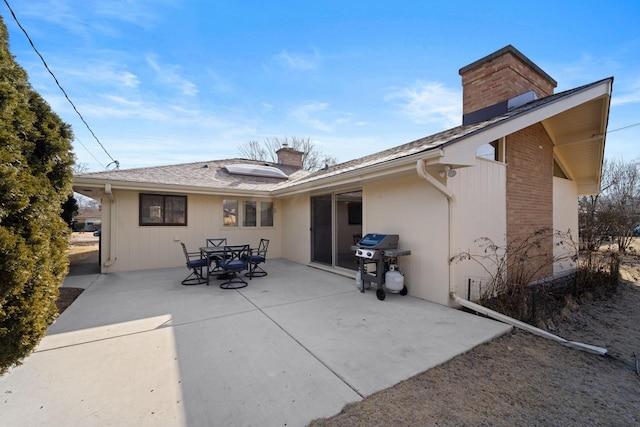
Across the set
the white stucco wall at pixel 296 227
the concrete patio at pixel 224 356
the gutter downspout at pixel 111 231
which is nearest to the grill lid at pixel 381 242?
the concrete patio at pixel 224 356

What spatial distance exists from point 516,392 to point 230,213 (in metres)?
8.00

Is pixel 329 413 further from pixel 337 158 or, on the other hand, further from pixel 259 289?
pixel 337 158

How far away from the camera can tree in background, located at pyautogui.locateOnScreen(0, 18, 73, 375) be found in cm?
186

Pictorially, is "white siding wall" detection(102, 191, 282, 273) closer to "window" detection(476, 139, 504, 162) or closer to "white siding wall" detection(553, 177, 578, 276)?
"window" detection(476, 139, 504, 162)

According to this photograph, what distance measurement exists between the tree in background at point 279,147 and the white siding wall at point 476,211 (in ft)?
72.2

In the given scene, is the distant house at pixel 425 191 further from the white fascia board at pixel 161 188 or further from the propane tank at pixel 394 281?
the propane tank at pixel 394 281

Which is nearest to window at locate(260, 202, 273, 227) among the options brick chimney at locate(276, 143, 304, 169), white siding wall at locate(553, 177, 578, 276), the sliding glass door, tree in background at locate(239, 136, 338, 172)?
the sliding glass door

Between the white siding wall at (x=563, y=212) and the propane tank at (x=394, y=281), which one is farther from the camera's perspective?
the white siding wall at (x=563, y=212)

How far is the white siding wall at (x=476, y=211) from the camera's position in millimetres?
4621

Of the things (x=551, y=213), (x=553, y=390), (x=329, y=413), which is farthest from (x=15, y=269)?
(x=551, y=213)

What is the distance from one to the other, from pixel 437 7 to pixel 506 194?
4445 mm

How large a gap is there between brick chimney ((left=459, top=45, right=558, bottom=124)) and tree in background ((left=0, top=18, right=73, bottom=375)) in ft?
24.9

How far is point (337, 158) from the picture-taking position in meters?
28.2

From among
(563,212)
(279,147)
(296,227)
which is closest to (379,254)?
(296,227)
